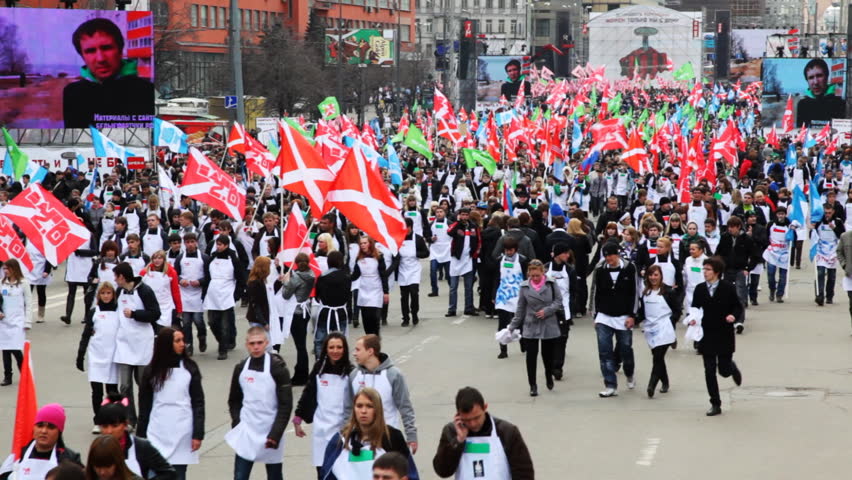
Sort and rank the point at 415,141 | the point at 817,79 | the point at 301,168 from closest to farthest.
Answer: the point at 301,168, the point at 415,141, the point at 817,79

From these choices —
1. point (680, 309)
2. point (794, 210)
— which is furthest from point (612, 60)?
point (680, 309)

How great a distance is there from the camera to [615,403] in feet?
40.3

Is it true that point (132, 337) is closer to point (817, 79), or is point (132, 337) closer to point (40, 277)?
point (40, 277)

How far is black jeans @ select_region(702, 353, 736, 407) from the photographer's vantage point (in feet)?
38.0

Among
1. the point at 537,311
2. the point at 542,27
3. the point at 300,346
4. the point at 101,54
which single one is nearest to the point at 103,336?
the point at 300,346

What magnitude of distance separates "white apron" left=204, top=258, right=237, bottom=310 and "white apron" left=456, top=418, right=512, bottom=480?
839 cm

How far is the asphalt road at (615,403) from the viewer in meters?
10.1

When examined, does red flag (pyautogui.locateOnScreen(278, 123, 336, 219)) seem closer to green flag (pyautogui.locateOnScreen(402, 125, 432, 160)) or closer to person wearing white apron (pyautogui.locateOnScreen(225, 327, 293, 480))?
person wearing white apron (pyautogui.locateOnScreen(225, 327, 293, 480))

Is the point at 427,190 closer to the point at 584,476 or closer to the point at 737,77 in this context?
the point at 584,476

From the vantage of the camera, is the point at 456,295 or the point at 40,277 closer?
the point at 40,277

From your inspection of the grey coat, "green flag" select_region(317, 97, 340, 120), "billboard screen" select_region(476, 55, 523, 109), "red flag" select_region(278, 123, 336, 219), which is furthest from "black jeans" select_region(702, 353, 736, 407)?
"billboard screen" select_region(476, 55, 523, 109)

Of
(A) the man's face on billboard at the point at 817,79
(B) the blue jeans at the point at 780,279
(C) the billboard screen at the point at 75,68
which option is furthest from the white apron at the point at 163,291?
(A) the man's face on billboard at the point at 817,79

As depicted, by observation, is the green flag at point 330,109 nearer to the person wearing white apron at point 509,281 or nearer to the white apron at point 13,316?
the person wearing white apron at point 509,281

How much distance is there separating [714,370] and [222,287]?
5.51 m
